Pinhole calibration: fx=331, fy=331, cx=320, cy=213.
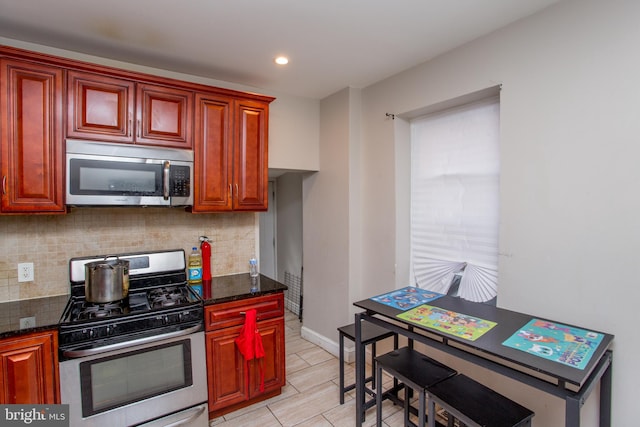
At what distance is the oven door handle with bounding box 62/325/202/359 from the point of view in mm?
1804

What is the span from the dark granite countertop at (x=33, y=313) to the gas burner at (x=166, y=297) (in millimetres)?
497

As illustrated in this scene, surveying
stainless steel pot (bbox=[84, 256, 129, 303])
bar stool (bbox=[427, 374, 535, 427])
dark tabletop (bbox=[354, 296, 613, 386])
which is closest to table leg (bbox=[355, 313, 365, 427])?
dark tabletop (bbox=[354, 296, 613, 386])

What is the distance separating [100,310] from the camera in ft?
6.59

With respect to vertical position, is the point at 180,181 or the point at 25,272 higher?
the point at 180,181

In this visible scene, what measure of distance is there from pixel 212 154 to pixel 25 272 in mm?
1458

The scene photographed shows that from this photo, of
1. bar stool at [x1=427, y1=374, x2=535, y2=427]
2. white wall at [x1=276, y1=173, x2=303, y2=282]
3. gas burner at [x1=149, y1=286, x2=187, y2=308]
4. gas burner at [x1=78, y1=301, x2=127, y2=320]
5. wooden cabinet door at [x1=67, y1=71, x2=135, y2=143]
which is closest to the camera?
bar stool at [x1=427, y1=374, x2=535, y2=427]

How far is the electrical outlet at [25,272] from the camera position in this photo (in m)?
2.20

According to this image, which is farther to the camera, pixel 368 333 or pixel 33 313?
pixel 368 333

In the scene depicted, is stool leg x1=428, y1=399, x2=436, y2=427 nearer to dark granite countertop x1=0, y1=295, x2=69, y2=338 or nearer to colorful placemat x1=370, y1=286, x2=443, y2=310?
colorful placemat x1=370, y1=286, x2=443, y2=310

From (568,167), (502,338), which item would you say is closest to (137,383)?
(502,338)

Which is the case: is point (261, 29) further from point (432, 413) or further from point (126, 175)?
point (432, 413)

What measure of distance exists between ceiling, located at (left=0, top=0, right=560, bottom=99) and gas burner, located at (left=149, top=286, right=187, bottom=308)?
1.73 m

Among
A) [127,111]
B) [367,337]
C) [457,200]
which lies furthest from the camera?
[457,200]

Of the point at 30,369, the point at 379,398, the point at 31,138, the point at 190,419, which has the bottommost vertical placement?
the point at 190,419
